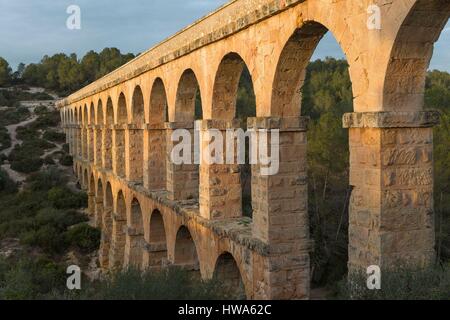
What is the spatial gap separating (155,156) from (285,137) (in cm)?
A: 648

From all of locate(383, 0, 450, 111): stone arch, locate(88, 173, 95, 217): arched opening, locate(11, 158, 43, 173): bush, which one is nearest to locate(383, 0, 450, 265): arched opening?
locate(383, 0, 450, 111): stone arch

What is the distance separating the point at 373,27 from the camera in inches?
184

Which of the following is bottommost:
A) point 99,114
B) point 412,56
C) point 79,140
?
point 79,140

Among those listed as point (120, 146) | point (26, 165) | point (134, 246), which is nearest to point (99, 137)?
point (120, 146)

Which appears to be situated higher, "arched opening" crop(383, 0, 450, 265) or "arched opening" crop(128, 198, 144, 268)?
"arched opening" crop(383, 0, 450, 265)

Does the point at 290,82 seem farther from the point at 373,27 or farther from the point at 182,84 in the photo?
the point at 182,84

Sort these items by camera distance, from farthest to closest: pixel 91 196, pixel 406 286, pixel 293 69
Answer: pixel 91 196, pixel 293 69, pixel 406 286

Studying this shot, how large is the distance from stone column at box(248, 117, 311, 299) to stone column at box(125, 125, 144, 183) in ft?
27.2

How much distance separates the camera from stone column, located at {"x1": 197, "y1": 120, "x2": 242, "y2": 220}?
8953mm

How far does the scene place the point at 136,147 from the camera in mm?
14945

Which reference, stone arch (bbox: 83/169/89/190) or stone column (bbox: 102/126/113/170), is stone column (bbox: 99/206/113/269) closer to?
stone column (bbox: 102/126/113/170)

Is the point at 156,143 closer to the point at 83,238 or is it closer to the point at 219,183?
the point at 219,183

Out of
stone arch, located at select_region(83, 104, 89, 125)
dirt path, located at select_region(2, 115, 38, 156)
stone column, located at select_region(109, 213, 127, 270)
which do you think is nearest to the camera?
stone column, located at select_region(109, 213, 127, 270)
